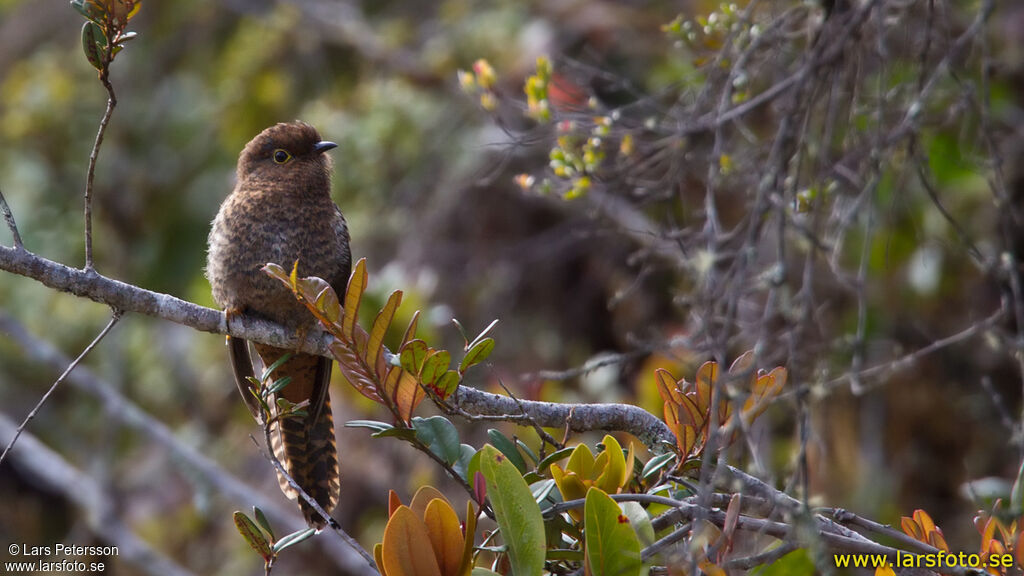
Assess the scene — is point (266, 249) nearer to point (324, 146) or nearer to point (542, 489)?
point (324, 146)

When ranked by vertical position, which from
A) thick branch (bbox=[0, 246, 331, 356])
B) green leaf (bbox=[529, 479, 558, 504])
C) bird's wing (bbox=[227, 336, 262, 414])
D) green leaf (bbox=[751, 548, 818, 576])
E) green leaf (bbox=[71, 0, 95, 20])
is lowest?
green leaf (bbox=[751, 548, 818, 576])

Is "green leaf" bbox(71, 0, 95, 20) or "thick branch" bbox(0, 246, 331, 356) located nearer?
"green leaf" bbox(71, 0, 95, 20)

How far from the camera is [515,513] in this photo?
2467 mm

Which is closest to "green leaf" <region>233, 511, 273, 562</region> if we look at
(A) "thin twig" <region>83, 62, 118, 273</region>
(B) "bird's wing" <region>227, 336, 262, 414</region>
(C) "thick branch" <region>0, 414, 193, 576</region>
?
(A) "thin twig" <region>83, 62, 118, 273</region>

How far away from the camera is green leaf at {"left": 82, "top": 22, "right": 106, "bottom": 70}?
108 inches

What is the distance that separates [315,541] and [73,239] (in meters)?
3.24

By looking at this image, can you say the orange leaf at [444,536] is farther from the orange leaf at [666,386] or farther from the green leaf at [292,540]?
the orange leaf at [666,386]

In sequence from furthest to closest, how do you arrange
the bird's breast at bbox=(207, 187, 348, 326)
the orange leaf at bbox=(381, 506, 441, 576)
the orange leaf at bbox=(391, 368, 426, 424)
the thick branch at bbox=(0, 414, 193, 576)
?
the thick branch at bbox=(0, 414, 193, 576) < the bird's breast at bbox=(207, 187, 348, 326) < the orange leaf at bbox=(391, 368, 426, 424) < the orange leaf at bbox=(381, 506, 441, 576)

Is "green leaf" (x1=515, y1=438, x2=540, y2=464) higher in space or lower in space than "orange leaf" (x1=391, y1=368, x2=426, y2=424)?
lower

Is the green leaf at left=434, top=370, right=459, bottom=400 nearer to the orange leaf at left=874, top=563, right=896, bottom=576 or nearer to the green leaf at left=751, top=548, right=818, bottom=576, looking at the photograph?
the green leaf at left=751, top=548, right=818, bottom=576

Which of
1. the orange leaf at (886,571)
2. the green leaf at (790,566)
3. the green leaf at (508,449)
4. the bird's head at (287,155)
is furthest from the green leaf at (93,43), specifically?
the orange leaf at (886,571)

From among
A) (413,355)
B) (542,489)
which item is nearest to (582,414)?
(542,489)

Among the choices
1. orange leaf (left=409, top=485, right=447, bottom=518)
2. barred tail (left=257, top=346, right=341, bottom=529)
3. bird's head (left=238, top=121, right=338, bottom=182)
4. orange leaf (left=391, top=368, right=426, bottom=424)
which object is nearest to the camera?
orange leaf (left=409, top=485, right=447, bottom=518)

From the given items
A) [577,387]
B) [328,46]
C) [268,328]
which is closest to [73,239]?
[328,46]
